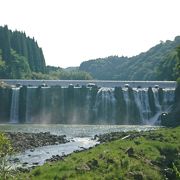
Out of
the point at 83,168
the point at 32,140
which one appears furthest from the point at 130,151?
the point at 32,140

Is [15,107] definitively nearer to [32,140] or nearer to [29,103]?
[29,103]

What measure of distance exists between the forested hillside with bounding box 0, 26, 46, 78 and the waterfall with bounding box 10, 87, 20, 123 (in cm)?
2908

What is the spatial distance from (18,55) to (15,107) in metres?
46.2

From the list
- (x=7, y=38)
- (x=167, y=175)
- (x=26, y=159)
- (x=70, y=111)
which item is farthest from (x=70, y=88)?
(x=167, y=175)

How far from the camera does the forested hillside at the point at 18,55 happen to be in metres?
129

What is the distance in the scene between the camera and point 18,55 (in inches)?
5349

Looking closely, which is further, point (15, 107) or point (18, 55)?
point (18, 55)

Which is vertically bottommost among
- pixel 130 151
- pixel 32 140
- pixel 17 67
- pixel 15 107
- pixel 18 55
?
pixel 32 140

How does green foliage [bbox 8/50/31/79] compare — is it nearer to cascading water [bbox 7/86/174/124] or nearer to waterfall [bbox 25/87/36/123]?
waterfall [bbox 25/87/36/123]

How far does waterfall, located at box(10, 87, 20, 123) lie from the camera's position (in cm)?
8912

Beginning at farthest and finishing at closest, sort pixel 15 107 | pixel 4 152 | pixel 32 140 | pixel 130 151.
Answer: pixel 15 107
pixel 32 140
pixel 130 151
pixel 4 152

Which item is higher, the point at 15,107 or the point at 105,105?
the point at 105,105

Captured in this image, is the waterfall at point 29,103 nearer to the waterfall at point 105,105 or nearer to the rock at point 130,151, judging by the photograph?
the waterfall at point 105,105

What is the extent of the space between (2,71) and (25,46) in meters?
23.9
